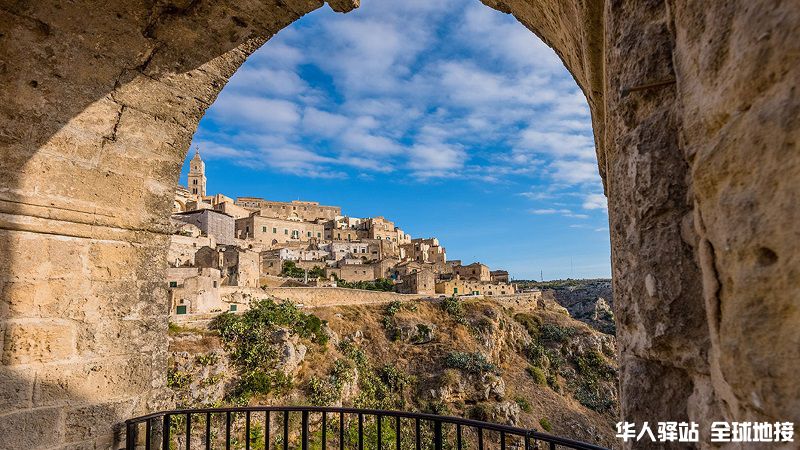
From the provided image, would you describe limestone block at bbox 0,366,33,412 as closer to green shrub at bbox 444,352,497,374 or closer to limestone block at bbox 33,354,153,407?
limestone block at bbox 33,354,153,407

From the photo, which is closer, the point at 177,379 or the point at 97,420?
the point at 97,420

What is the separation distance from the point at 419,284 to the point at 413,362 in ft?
35.9

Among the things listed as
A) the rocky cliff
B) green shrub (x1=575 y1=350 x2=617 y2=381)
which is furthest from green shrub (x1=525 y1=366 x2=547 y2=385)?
green shrub (x1=575 y1=350 x2=617 y2=381)

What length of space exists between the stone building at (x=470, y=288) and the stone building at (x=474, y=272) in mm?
3965

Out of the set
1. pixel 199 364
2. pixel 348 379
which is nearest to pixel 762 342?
pixel 199 364

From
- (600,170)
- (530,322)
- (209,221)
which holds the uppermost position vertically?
(209,221)

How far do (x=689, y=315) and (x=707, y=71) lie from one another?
0.59 metres

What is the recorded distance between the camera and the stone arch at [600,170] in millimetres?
833

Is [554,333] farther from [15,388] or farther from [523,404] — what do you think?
[15,388]

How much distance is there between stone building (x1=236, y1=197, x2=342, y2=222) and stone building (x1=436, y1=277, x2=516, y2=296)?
87.3 ft

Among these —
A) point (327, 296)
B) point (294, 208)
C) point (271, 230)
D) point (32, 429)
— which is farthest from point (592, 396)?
point (294, 208)

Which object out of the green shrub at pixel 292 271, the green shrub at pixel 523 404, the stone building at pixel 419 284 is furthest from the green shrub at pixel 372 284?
the green shrub at pixel 523 404

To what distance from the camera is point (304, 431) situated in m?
3.26

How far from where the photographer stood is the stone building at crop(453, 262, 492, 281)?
4566 centimetres
